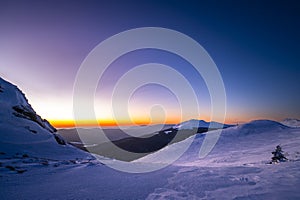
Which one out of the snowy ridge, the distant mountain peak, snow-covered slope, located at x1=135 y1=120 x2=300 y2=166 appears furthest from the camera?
snow-covered slope, located at x1=135 y1=120 x2=300 y2=166

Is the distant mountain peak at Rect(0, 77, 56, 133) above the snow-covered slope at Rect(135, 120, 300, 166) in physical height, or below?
above

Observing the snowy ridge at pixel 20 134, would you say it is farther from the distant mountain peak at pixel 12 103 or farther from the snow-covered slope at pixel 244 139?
the snow-covered slope at pixel 244 139

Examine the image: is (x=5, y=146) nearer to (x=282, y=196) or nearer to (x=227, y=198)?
(x=227, y=198)

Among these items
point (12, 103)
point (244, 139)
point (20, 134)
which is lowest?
point (244, 139)

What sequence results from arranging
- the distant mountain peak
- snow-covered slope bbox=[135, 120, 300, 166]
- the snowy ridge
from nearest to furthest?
the snowy ridge
the distant mountain peak
snow-covered slope bbox=[135, 120, 300, 166]

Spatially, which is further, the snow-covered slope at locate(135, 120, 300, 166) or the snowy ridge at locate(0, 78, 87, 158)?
the snow-covered slope at locate(135, 120, 300, 166)

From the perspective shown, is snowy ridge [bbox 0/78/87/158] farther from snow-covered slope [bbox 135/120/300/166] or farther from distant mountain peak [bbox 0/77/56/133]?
snow-covered slope [bbox 135/120/300/166]

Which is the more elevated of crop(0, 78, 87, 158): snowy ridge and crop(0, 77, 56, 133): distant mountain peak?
crop(0, 77, 56, 133): distant mountain peak

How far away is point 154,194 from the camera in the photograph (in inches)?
211

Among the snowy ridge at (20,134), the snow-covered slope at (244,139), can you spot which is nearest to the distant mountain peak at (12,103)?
the snowy ridge at (20,134)

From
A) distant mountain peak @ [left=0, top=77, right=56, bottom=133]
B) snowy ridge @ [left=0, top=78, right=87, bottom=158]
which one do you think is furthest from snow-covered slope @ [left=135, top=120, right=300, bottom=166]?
distant mountain peak @ [left=0, top=77, right=56, bottom=133]

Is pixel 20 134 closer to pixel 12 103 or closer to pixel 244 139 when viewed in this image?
pixel 12 103

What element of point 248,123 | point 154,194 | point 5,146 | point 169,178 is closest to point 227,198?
point 154,194

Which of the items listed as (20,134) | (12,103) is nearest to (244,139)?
(20,134)
